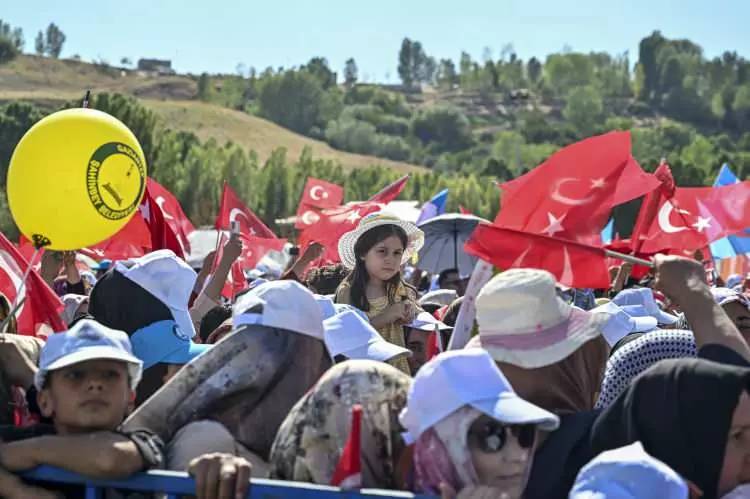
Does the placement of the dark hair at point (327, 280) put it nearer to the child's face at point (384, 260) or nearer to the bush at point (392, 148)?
the child's face at point (384, 260)

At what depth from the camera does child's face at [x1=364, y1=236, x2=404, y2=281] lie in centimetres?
725

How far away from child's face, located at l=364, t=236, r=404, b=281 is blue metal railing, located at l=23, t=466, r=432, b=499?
3.67 meters

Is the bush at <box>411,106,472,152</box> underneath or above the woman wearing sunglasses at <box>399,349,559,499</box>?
underneath

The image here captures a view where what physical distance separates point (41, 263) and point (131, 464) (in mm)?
5034

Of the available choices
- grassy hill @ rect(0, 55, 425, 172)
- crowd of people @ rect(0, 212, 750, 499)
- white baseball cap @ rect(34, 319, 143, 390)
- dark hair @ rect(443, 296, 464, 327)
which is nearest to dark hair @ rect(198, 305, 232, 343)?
dark hair @ rect(443, 296, 464, 327)

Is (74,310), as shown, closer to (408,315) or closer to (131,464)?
(408,315)

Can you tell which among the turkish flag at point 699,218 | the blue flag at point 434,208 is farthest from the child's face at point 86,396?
the blue flag at point 434,208

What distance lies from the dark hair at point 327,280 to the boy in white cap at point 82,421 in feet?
13.9

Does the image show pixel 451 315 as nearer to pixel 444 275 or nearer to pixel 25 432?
pixel 25 432

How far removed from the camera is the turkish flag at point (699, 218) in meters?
9.72

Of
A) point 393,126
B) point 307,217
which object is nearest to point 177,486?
point 307,217

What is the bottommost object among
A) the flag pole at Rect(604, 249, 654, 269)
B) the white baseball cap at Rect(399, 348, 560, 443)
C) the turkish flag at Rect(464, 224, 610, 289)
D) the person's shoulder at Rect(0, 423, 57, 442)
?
the person's shoulder at Rect(0, 423, 57, 442)

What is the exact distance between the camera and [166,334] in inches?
202

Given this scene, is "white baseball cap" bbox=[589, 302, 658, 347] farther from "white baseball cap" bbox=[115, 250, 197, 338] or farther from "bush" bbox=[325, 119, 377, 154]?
"bush" bbox=[325, 119, 377, 154]
